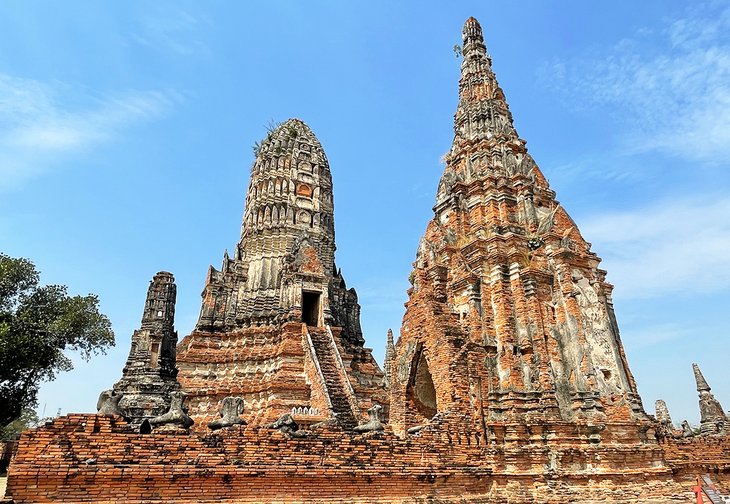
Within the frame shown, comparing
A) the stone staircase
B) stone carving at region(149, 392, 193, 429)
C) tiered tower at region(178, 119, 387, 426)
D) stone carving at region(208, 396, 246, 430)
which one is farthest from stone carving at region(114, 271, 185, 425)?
stone carving at region(208, 396, 246, 430)

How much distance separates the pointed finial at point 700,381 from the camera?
64.5 feet

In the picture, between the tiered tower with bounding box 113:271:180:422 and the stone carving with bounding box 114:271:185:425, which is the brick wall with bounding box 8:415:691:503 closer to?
the tiered tower with bounding box 113:271:180:422

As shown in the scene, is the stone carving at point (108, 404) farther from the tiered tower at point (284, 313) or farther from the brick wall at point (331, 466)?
the tiered tower at point (284, 313)

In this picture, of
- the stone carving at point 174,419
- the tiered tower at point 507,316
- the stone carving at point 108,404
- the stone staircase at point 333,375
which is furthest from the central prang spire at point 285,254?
the stone carving at point 108,404

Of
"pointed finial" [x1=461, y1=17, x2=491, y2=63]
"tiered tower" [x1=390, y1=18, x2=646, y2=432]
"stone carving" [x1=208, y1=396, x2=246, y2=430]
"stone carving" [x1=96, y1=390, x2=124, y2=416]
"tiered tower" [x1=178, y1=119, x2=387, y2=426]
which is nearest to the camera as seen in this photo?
"stone carving" [x1=96, y1=390, x2=124, y2=416]

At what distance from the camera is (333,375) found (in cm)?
2305

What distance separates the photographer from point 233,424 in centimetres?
942

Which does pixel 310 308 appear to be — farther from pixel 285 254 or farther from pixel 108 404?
pixel 108 404

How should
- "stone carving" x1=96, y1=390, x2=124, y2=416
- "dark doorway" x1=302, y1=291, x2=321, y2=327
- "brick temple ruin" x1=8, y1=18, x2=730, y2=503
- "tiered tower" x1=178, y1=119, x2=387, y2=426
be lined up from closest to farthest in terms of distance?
"brick temple ruin" x1=8, y1=18, x2=730, y2=503 → "stone carving" x1=96, y1=390, x2=124, y2=416 → "tiered tower" x1=178, y1=119, x2=387, y2=426 → "dark doorway" x1=302, y1=291, x2=321, y2=327

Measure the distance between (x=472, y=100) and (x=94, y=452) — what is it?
1408 cm

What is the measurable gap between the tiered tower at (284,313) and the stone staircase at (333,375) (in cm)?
6

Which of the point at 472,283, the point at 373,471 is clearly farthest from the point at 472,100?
the point at 373,471

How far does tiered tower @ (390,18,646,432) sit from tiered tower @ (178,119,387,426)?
9.42m

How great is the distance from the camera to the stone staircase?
20609 millimetres
